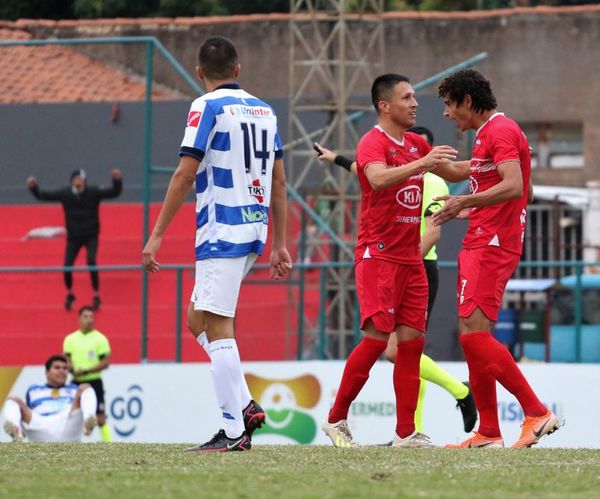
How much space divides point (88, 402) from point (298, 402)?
7.13 ft

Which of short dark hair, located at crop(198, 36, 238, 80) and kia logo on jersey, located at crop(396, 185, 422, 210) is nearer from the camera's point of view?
short dark hair, located at crop(198, 36, 238, 80)

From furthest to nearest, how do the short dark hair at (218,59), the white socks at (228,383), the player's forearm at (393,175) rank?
the player's forearm at (393,175) < the short dark hair at (218,59) < the white socks at (228,383)

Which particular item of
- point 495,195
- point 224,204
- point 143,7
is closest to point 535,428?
point 495,195

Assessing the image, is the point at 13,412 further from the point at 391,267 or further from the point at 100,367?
the point at 391,267

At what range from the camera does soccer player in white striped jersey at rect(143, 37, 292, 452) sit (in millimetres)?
8406

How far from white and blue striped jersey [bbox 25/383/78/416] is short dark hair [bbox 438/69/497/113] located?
8.53 meters

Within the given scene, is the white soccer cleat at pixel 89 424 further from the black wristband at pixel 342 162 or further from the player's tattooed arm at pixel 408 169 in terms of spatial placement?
the player's tattooed arm at pixel 408 169

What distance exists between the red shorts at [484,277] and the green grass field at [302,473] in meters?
0.92

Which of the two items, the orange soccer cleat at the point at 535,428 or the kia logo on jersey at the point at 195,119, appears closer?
the kia logo on jersey at the point at 195,119

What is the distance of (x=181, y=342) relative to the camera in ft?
59.3

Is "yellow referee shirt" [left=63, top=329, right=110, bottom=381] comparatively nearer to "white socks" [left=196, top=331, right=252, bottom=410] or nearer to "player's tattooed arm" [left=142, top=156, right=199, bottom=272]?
"white socks" [left=196, top=331, right=252, bottom=410]

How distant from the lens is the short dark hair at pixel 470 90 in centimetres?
949

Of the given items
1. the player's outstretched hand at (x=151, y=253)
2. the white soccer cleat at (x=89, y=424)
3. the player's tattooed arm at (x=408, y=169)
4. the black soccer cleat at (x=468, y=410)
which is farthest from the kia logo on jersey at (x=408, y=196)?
the white soccer cleat at (x=89, y=424)

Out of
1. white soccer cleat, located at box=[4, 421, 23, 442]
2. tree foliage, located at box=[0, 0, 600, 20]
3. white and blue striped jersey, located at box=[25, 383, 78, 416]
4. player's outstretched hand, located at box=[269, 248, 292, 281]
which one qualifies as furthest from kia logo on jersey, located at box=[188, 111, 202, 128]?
tree foliage, located at box=[0, 0, 600, 20]
